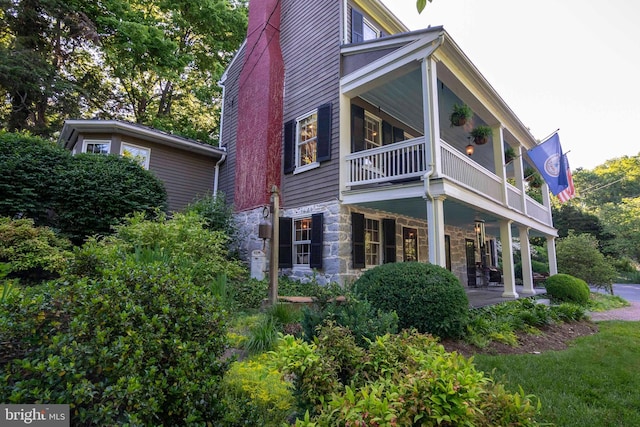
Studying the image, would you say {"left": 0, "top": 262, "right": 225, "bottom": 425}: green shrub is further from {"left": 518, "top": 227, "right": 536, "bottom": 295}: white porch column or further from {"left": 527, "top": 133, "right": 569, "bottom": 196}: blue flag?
{"left": 518, "top": 227, "right": 536, "bottom": 295}: white porch column

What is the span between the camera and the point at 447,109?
927cm

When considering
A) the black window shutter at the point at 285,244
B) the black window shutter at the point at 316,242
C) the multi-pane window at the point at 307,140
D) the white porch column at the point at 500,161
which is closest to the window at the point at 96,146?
the multi-pane window at the point at 307,140

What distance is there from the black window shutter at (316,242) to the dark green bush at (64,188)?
4586mm

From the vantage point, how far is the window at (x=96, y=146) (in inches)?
393

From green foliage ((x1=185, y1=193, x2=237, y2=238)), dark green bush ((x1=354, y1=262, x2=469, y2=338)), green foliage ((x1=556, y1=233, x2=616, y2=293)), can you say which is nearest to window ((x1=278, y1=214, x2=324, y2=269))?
green foliage ((x1=185, y1=193, x2=237, y2=238))

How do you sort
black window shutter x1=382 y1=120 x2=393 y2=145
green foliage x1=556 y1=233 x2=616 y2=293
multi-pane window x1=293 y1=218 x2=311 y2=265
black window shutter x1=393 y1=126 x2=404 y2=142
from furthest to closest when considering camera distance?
green foliage x1=556 y1=233 x2=616 y2=293 < black window shutter x1=393 y1=126 x2=404 y2=142 < black window shutter x1=382 y1=120 x2=393 y2=145 < multi-pane window x1=293 y1=218 x2=311 y2=265

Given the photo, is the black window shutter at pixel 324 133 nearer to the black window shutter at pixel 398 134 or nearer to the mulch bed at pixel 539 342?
the black window shutter at pixel 398 134

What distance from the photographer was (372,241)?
845cm

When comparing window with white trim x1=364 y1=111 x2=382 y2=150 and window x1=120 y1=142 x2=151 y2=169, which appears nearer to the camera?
window with white trim x1=364 y1=111 x2=382 y2=150

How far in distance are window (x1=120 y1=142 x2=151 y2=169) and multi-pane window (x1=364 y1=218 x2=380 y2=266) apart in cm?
727

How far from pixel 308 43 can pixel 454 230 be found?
8.10m

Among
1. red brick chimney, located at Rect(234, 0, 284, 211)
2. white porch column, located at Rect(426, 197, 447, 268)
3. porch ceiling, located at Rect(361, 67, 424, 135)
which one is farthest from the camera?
red brick chimney, located at Rect(234, 0, 284, 211)

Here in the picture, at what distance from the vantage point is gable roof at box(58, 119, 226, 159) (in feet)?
31.8

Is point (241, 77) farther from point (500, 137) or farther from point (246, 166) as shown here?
point (500, 137)
